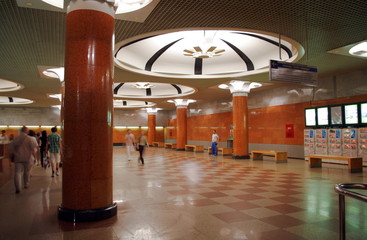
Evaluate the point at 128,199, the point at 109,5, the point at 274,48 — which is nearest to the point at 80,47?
the point at 109,5

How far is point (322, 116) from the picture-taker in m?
13.9

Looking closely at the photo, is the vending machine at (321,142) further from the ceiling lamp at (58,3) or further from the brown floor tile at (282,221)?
the ceiling lamp at (58,3)

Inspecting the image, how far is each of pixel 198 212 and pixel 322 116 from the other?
11.2m

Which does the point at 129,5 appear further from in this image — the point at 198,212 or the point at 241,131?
the point at 241,131

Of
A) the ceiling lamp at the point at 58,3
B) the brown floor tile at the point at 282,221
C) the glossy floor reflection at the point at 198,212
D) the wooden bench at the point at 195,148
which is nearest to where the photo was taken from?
the glossy floor reflection at the point at 198,212

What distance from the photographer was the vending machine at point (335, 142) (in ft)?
42.9

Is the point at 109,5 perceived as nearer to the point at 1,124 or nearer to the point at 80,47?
the point at 80,47

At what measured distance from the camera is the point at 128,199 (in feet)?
20.3

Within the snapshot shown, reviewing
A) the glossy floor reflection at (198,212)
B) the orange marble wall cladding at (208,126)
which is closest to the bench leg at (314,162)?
the glossy floor reflection at (198,212)

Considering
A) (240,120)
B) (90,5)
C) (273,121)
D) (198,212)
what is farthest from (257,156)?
(90,5)

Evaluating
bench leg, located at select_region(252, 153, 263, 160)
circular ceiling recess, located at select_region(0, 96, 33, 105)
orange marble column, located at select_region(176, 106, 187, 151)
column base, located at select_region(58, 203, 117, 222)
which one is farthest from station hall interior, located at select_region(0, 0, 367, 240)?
circular ceiling recess, located at select_region(0, 96, 33, 105)

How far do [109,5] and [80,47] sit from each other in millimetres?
1016

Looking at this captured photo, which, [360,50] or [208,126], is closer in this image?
[360,50]

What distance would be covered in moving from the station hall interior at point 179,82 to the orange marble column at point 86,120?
0.02m
